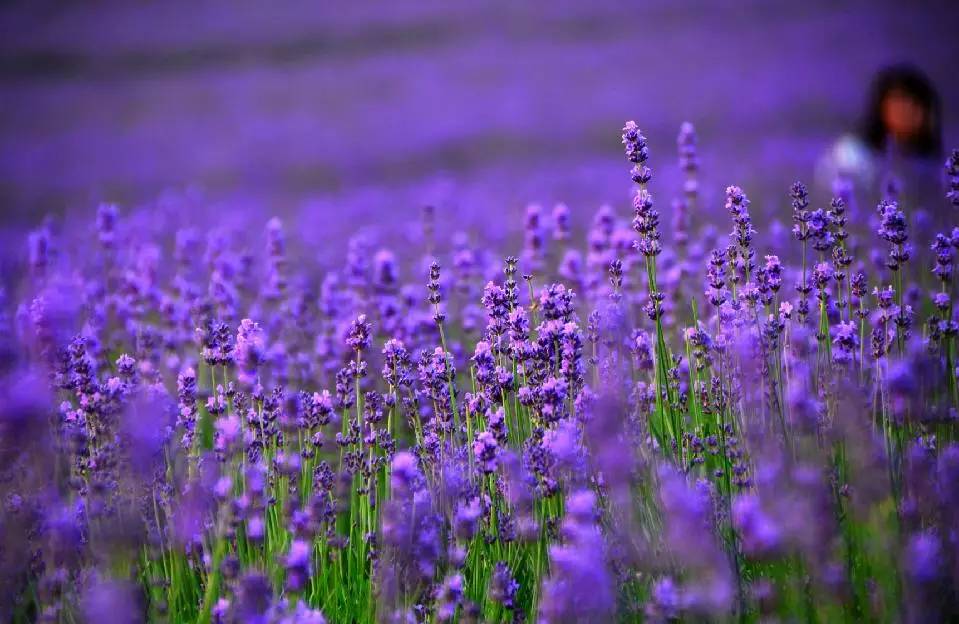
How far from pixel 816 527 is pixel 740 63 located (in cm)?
2370

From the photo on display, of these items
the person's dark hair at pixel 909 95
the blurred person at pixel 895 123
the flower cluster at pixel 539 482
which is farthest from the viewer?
the person's dark hair at pixel 909 95

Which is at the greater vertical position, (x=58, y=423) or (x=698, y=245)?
(x=698, y=245)

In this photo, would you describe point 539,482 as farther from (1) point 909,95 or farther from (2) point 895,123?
(1) point 909,95

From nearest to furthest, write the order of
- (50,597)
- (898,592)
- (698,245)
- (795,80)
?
(898,592)
(50,597)
(698,245)
(795,80)

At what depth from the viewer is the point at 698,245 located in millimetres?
5480

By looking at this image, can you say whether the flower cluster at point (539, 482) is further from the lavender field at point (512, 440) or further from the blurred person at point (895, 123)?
the blurred person at point (895, 123)

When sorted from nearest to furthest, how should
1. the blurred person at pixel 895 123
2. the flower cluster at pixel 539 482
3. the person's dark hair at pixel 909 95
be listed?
the flower cluster at pixel 539 482 < the blurred person at pixel 895 123 < the person's dark hair at pixel 909 95

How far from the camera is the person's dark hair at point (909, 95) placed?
Answer: 8.09 m

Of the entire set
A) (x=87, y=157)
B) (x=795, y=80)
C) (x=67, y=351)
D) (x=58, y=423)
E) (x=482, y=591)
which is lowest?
(x=482, y=591)

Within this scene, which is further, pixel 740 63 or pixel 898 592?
pixel 740 63

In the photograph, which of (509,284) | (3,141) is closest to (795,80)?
(3,141)

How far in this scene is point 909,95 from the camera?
8172 mm

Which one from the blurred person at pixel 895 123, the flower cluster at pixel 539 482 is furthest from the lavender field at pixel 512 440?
the blurred person at pixel 895 123

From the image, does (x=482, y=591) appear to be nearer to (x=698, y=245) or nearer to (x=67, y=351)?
(x=67, y=351)
